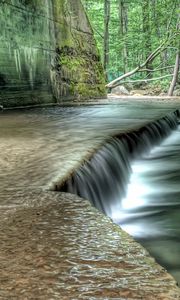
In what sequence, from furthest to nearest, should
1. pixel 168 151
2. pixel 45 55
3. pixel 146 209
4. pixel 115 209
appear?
pixel 45 55 → pixel 168 151 → pixel 146 209 → pixel 115 209

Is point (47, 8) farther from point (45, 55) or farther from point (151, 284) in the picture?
point (151, 284)

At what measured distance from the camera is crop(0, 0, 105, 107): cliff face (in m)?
8.77

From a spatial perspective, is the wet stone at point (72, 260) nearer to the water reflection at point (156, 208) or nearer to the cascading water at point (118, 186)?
the cascading water at point (118, 186)

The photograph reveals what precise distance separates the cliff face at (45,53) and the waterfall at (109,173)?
405 centimetres

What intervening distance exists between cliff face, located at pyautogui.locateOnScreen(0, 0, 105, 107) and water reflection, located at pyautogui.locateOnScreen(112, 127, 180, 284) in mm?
4361

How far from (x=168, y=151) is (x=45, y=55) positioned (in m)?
5.37

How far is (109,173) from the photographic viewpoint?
3670 millimetres

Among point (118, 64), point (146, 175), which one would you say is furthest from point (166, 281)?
point (118, 64)

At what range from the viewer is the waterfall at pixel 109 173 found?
2.91 meters

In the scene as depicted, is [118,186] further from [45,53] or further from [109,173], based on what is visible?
[45,53]

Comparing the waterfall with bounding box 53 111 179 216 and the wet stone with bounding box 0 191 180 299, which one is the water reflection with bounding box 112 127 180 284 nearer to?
the waterfall with bounding box 53 111 179 216

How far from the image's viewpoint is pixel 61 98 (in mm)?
11305

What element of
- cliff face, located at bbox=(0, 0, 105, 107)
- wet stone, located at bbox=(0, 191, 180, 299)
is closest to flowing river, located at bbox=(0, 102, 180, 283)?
wet stone, located at bbox=(0, 191, 180, 299)

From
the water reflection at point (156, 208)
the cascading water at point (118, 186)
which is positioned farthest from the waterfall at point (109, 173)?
the water reflection at point (156, 208)
